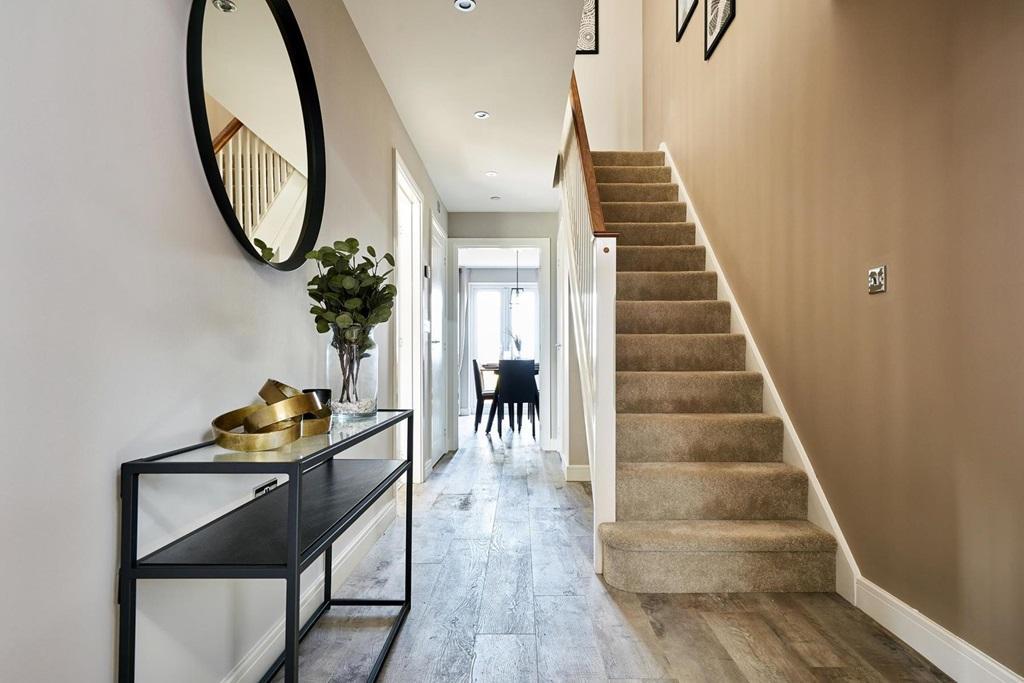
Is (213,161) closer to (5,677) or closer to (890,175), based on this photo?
(5,677)

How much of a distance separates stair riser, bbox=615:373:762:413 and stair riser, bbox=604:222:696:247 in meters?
1.33

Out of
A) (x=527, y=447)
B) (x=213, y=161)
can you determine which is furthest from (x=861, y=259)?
(x=527, y=447)

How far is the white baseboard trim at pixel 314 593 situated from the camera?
63.2 inches

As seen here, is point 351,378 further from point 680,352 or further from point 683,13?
point 683,13

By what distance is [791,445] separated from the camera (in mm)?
2688

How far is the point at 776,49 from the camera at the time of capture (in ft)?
9.50

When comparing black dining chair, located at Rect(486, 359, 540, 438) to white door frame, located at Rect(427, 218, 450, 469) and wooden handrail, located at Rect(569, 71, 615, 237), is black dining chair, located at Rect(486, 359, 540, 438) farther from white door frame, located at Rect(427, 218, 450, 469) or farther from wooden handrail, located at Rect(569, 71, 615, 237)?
wooden handrail, located at Rect(569, 71, 615, 237)

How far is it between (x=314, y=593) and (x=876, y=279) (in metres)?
2.26

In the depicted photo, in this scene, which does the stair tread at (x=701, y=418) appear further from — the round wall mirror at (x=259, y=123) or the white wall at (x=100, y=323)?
the white wall at (x=100, y=323)

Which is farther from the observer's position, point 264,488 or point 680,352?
point 680,352

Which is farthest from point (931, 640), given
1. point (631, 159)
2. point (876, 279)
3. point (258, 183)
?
point (631, 159)

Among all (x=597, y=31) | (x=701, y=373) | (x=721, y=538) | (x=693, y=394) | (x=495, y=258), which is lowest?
(x=721, y=538)

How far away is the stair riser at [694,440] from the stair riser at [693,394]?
0.74ft

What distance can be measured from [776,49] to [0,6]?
10.0 feet
